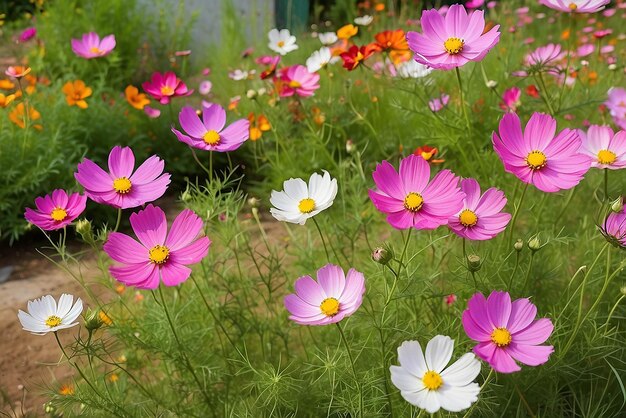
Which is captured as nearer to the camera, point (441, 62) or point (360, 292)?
point (360, 292)

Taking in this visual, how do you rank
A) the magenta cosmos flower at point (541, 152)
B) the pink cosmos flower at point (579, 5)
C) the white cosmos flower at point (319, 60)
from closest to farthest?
the magenta cosmos flower at point (541, 152) → the pink cosmos flower at point (579, 5) → the white cosmos flower at point (319, 60)

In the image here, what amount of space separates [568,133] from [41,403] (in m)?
1.34

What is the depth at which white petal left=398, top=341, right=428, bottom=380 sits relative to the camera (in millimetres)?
801

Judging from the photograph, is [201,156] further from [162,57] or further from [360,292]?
[360,292]

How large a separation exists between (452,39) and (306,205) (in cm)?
40

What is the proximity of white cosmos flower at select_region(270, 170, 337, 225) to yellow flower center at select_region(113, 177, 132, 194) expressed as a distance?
0.82 feet

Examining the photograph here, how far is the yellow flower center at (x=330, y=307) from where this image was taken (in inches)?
35.5

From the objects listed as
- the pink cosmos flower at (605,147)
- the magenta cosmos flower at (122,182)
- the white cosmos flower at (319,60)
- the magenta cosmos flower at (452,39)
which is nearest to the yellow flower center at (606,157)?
the pink cosmos flower at (605,147)

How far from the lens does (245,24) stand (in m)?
4.28

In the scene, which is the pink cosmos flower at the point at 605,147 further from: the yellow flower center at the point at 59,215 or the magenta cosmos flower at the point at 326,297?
the yellow flower center at the point at 59,215

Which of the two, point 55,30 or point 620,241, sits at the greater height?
point 620,241

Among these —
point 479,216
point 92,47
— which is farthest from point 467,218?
point 92,47

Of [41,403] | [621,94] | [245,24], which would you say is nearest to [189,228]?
[41,403]

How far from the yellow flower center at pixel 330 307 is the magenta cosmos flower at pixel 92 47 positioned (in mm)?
1583
